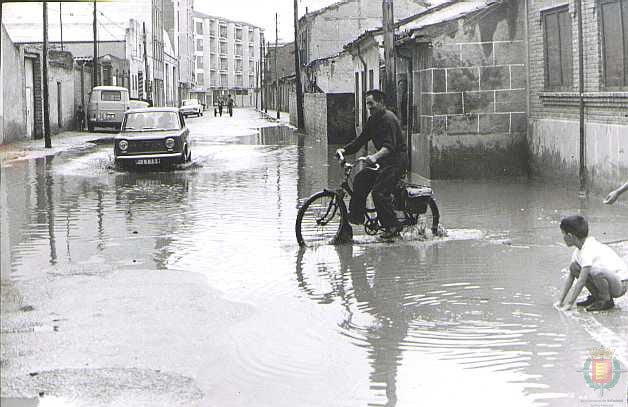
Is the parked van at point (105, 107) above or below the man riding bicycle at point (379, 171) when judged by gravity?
above

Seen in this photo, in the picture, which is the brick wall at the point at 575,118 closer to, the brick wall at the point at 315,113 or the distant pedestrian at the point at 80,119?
the brick wall at the point at 315,113

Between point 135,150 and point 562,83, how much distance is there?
9.73 meters

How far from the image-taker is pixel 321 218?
37.4 feet

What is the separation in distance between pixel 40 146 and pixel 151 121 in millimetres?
10045

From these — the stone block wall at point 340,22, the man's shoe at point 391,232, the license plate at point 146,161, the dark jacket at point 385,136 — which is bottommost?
the man's shoe at point 391,232

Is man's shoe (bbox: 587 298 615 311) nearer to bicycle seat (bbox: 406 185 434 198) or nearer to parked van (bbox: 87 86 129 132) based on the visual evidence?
bicycle seat (bbox: 406 185 434 198)

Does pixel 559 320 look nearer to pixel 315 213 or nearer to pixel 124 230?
pixel 315 213

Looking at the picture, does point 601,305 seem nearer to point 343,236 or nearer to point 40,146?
point 343,236

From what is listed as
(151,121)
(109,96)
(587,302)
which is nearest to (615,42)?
(587,302)

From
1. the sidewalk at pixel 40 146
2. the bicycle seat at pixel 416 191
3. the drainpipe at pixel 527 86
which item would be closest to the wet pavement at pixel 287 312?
the bicycle seat at pixel 416 191

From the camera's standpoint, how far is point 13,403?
529cm

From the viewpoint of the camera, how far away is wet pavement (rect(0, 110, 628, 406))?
18.2ft

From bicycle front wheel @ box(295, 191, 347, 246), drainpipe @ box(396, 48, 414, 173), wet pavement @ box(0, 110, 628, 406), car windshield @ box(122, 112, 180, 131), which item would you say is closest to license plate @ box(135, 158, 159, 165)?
car windshield @ box(122, 112, 180, 131)

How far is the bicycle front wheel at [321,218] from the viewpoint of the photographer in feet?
36.2
